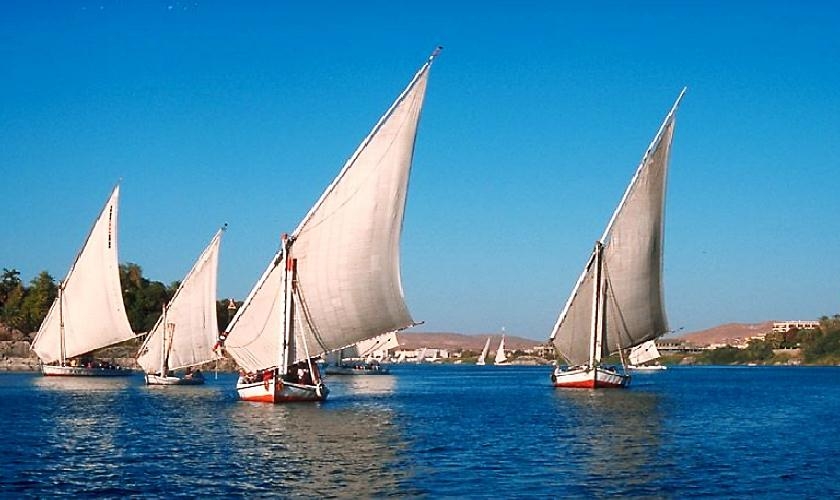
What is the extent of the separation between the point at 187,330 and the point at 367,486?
2363 inches

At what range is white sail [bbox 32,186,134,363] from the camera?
3927 inches

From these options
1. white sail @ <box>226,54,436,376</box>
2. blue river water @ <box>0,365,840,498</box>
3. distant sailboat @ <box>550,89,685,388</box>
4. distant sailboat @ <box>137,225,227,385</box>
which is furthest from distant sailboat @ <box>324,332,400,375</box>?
white sail @ <box>226,54,436,376</box>

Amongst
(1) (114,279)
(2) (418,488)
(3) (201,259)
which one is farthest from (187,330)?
(2) (418,488)

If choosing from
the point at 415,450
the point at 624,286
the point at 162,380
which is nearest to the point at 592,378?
the point at 624,286

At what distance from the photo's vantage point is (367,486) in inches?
1182

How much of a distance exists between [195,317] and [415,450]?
49959mm

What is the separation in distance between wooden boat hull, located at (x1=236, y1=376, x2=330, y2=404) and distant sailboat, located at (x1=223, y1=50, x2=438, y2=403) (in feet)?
0.51

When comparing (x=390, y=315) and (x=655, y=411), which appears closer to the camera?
(x=390, y=315)

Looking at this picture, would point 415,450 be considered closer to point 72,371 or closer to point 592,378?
point 592,378

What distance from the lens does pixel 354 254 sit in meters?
55.4

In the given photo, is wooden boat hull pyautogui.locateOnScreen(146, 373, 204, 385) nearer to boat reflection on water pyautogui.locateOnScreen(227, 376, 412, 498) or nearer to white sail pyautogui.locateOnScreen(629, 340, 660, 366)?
boat reflection on water pyautogui.locateOnScreen(227, 376, 412, 498)

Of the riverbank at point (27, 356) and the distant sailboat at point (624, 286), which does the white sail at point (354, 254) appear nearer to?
the distant sailboat at point (624, 286)

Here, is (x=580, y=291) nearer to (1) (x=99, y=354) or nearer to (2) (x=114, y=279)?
(2) (x=114, y=279)

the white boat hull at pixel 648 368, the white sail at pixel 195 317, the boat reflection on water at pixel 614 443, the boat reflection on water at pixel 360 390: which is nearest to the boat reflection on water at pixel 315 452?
the boat reflection on water at pixel 614 443
